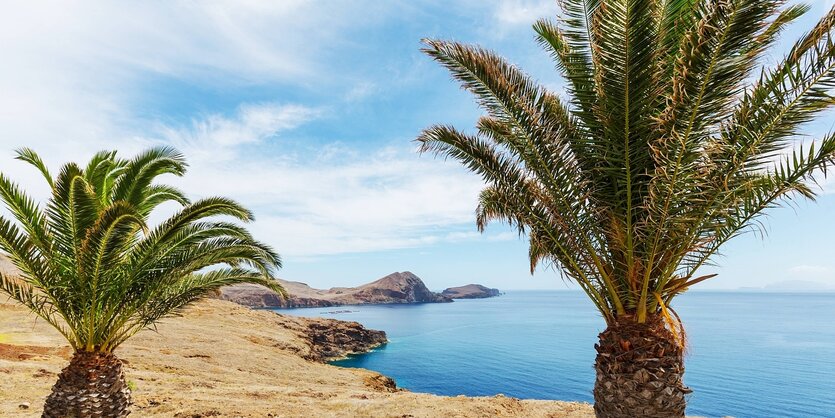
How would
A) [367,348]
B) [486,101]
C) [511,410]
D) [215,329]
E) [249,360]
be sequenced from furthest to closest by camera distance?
[367,348] < [215,329] < [249,360] < [511,410] < [486,101]

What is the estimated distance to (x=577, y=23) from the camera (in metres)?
6.90

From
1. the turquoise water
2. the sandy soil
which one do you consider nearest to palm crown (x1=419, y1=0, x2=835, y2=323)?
the sandy soil

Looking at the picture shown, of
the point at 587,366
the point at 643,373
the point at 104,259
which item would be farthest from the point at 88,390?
the point at 587,366

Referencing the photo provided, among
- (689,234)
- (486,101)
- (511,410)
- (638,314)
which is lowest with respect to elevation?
(511,410)

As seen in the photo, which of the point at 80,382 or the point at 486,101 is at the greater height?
the point at 486,101

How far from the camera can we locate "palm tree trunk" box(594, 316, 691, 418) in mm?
6703

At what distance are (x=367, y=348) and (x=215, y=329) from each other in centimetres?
3040

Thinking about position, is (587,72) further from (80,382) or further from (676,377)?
(80,382)

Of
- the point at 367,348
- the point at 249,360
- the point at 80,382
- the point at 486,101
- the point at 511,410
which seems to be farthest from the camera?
the point at 367,348

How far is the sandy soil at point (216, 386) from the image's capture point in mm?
11742

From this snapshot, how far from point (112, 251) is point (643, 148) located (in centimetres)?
991

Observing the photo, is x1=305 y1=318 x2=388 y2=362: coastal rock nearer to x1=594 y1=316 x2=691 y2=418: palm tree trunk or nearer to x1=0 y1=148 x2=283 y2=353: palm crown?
x1=0 y1=148 x2=283 y2=353: palm crown

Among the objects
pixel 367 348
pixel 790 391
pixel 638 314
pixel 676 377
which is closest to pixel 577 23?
pixel 638 314

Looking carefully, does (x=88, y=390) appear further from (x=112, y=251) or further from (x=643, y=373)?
(x=643, y=373)
